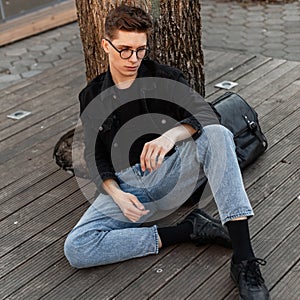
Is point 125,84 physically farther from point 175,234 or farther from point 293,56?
point 293,56

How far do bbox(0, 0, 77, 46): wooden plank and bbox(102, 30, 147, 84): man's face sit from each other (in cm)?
358

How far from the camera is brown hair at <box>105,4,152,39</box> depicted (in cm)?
233

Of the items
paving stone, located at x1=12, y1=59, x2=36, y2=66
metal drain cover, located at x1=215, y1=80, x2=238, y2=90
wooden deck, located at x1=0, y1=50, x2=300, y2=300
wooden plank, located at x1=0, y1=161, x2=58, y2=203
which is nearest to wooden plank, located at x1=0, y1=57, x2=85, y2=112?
wooden deck, located at x1=0, y1=50, x2=300, y2=300

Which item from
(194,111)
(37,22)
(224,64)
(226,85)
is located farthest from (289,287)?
(37,22)

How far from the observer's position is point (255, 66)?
4453 millimetres

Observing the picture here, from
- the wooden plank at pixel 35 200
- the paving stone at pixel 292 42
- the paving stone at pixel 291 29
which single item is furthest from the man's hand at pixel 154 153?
the paving stone at pixel 291 29

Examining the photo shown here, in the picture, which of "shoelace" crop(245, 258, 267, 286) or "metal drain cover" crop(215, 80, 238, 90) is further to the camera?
"metal drain cover" crop(215, 80, 238, 90)

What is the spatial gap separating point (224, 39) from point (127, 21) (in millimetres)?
3194

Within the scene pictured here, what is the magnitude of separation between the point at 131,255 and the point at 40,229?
1.70 ft

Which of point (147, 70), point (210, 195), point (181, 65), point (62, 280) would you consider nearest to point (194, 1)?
point (181, 65)

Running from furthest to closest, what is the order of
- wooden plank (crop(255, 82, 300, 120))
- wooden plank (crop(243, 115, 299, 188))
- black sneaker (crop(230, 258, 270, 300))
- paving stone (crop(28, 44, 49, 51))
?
1. paving stone (crop(28, 44, 49, 51))
2. wooden plank (crop(255, 82, 300, 120))
3. wooden plank (crop(243, 115, 299, 188))
4. black sneaker (crop(230, 258, 270, 300))

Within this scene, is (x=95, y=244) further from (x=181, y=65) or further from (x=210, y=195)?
(x=181, y=65)

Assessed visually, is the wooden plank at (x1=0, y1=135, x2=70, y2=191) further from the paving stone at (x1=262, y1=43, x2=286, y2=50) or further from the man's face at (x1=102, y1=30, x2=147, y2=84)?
the paving stone at (x1=262, y1=43, x2=286, y2=50)

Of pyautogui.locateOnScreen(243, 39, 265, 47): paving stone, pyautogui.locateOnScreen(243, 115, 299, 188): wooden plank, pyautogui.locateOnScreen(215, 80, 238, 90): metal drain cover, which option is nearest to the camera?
pyautogui.locateOnScreen(243, 115, 299, 188): wooden plank
